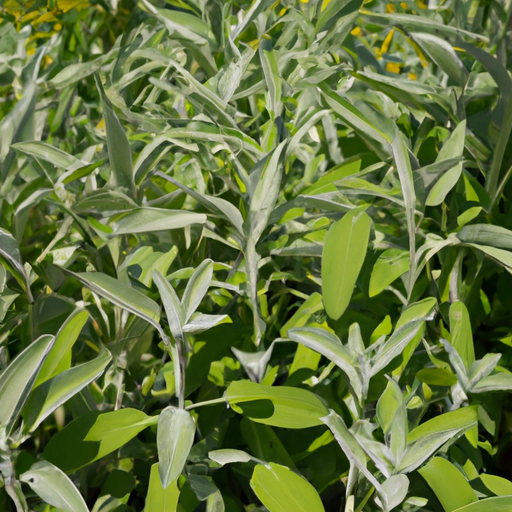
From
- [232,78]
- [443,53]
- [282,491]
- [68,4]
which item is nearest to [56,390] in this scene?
[282,491]

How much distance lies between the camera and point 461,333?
34 centimetres

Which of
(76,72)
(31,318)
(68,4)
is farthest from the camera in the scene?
(68,4)

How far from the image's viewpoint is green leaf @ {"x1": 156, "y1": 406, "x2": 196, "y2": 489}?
10.1 inches

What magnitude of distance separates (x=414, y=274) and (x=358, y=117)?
11 centimetres

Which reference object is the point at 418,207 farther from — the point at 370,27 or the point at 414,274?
the point at 370,27

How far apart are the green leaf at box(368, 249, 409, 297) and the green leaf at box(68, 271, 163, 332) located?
5.4 inches

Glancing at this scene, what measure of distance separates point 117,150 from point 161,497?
200 millimetres

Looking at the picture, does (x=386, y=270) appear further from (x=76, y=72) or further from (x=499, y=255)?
(x=76, y=72)

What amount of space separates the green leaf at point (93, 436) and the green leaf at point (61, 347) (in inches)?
1.2

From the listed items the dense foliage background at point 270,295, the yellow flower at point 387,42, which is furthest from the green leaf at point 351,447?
the yellow flower at point 387,42

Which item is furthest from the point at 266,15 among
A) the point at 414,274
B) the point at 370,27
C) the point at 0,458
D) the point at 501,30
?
the point at 0,458

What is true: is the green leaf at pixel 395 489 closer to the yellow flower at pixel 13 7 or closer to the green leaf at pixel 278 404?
the green leaf at pixel 278 404

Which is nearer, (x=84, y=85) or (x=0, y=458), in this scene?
(x=0, y=458)

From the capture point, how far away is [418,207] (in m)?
0.38
